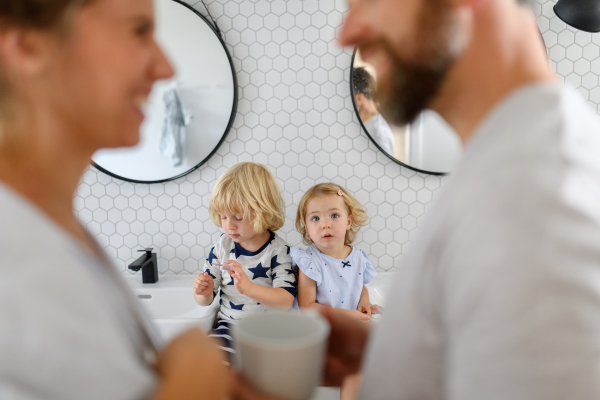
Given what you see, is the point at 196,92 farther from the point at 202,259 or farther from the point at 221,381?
the point at 221,381

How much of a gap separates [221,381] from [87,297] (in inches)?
6.3

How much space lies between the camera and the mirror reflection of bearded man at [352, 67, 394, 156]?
1612 mm

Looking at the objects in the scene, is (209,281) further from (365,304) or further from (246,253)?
(365,304)

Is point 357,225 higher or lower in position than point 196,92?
lower

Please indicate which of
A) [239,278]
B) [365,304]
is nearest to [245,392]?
[239,278]

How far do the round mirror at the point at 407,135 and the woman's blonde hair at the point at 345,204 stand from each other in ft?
0.78

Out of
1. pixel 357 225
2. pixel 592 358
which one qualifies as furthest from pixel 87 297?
pixel 357 225

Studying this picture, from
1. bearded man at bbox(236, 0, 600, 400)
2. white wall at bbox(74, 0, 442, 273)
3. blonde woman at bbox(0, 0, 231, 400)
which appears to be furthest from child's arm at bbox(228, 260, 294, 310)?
bearded man at bbox(236, 0, 600, 400)

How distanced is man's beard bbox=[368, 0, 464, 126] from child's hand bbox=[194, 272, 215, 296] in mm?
1157

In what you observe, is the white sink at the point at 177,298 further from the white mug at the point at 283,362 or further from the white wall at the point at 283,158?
the white mug at the point at 283,362

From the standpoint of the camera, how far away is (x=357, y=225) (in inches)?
66.9

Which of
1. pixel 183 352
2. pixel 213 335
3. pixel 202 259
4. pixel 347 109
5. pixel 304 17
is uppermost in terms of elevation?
pixel 304 17

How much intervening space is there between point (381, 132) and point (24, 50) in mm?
1367

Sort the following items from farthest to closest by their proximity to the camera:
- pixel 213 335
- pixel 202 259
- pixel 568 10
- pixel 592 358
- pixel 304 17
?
pixel 202 259 → pixel 304 17 → pixel 213 335 → pixel 568 10 → pixel 592 358
